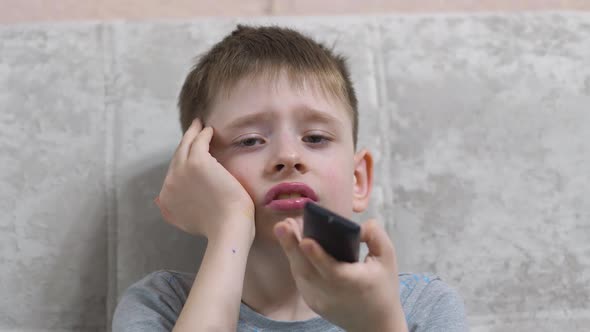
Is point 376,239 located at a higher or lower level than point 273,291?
higher

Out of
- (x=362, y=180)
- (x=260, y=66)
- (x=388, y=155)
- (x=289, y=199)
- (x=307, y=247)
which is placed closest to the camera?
(x=307, y=247)

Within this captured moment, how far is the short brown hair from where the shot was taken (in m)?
1.04

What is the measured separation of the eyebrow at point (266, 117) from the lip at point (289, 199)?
104 millimetres

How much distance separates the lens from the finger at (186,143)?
1034 millimetres

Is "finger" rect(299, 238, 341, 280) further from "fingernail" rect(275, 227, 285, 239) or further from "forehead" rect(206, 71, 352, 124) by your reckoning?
"forehead" rect(206, 71, 352, 124)

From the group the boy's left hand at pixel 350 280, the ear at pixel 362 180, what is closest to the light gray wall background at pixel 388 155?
the ear at pixel 362 180

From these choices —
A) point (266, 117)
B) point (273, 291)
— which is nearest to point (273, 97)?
point (266, 117)

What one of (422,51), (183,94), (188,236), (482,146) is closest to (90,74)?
(183,94)

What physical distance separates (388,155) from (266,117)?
0.34 m

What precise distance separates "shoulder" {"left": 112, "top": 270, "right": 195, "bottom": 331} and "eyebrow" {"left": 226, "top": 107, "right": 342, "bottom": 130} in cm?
25

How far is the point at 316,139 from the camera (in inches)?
39.8

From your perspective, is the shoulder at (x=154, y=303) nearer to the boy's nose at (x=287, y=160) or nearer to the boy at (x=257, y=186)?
the boy at (x=257, y=186)

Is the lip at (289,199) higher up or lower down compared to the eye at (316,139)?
lower down

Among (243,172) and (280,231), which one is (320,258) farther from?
(243,172)
